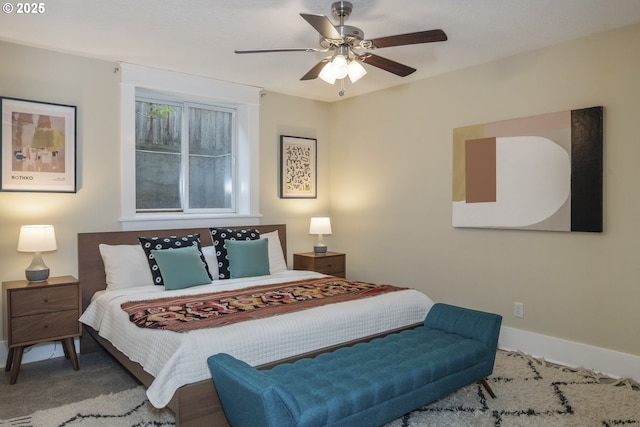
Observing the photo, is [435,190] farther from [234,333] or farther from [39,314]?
[39,314]

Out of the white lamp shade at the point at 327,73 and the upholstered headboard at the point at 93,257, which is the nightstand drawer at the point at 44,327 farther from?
the white lamp shade at the point at 327,73

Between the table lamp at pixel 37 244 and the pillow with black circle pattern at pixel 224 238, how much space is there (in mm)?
1270

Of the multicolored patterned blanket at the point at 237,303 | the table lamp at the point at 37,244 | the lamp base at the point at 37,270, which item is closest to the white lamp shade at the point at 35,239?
the table lamp at the point at 37,244

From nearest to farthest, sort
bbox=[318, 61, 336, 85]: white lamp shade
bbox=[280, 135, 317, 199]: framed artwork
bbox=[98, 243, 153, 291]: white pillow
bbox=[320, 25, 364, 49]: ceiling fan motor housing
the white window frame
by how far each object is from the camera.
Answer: bbox=[320, 25, 364, 49]: ceiling fan motor housing < bbox=[318, 61, 336, 85]: white lamp shade < bbox=[98, 243, 153, 291]: white pillow < the white window frame < bbox=[280, 135, 317, 199]: framed artwork

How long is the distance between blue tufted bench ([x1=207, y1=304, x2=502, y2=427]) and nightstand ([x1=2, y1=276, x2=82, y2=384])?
1638mm

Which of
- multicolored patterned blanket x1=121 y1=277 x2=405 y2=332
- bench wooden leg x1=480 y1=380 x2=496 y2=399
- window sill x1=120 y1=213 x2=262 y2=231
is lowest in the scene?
bench wooden leg x1=480 y1=380 x2=496 y2=399

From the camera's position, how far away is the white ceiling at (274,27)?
8.94 ft

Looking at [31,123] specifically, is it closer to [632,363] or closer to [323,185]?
[323,185]

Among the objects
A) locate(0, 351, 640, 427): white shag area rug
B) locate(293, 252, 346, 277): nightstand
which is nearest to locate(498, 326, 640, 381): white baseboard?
locate(0, 351, 640, 427): white shag area rug

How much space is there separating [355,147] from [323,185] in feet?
2.05

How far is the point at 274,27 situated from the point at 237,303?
6.23 ft

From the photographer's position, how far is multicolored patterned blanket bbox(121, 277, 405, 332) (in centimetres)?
253

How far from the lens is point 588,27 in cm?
Result: 308

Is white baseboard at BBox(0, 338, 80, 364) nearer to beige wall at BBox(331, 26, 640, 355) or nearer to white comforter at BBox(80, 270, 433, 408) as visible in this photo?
white comforter at BBox(80, 270, 433, 408)
